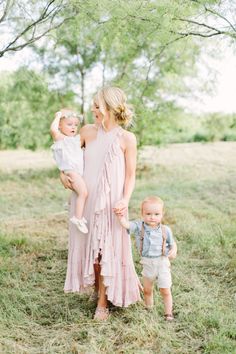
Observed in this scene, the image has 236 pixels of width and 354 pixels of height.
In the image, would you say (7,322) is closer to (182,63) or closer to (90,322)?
(90,322)

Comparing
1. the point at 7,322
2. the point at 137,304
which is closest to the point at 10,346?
the point at 7,322

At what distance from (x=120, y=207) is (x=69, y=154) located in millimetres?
538

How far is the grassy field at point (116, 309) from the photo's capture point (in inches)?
129

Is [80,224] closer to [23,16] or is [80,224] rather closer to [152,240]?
[152,240]

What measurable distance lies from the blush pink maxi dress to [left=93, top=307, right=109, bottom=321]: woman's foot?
5.0 inches

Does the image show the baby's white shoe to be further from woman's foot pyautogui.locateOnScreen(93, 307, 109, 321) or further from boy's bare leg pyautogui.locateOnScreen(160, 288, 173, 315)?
boy's bare leg pyautogui.locateOnScreen(160, 288, 173, 315)

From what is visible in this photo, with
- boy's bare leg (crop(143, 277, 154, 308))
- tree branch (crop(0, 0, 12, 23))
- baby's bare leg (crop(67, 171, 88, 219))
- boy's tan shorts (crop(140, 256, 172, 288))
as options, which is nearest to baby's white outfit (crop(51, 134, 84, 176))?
baby's bare leg (crop(67, 171, 88, 219))

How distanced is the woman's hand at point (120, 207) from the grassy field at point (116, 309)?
0.79 metres

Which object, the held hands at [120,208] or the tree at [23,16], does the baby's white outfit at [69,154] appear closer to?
the held hands at [120,208]

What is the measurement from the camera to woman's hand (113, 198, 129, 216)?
3396mm

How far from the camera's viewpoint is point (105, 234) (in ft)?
11.3

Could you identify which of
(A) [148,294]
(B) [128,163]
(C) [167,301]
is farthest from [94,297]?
(B) [128,163]

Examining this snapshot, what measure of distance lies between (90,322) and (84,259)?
0.46m

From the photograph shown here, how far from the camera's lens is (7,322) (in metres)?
3.57
